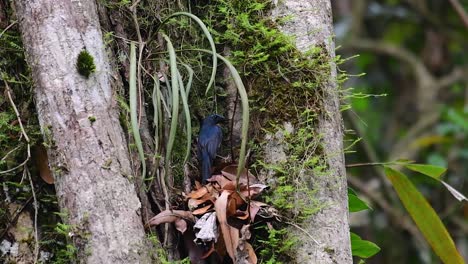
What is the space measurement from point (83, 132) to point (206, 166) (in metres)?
0.42

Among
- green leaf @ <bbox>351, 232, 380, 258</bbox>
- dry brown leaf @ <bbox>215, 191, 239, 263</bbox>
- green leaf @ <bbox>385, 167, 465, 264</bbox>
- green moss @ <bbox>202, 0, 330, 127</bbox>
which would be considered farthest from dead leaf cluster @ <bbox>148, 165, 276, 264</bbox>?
green leaf @ <bbox>385, 167, 465, 264</bbox>

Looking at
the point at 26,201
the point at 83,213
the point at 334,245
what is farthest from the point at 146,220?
the point at 334,245

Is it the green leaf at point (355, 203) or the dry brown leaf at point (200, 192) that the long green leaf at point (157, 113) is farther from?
the green leaf at point (355, 203)

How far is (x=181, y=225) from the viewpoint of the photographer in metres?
2.16

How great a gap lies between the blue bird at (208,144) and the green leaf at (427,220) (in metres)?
0.83

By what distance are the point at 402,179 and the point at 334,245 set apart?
79cm

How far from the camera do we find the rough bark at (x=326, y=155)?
2.17m

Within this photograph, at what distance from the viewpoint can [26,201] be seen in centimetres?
219

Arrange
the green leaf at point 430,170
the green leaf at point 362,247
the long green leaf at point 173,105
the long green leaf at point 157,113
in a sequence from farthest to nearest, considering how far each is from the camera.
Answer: the green leaf at point 430,170, the green leaf at point 362,247, the long green leaf at point 157,113, the long green leaf at point 173,105

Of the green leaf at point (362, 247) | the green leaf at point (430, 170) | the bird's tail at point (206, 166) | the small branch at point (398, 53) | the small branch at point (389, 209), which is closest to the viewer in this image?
the bird's tail at point (206, 166)

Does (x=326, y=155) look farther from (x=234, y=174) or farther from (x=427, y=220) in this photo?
(x=427, y=220)

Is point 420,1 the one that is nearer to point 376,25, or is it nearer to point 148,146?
point 376,25

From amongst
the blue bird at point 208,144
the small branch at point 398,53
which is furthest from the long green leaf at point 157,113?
the small branch at point 398,53

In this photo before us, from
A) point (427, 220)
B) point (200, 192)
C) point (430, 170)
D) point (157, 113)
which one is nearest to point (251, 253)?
point (200, 192)
